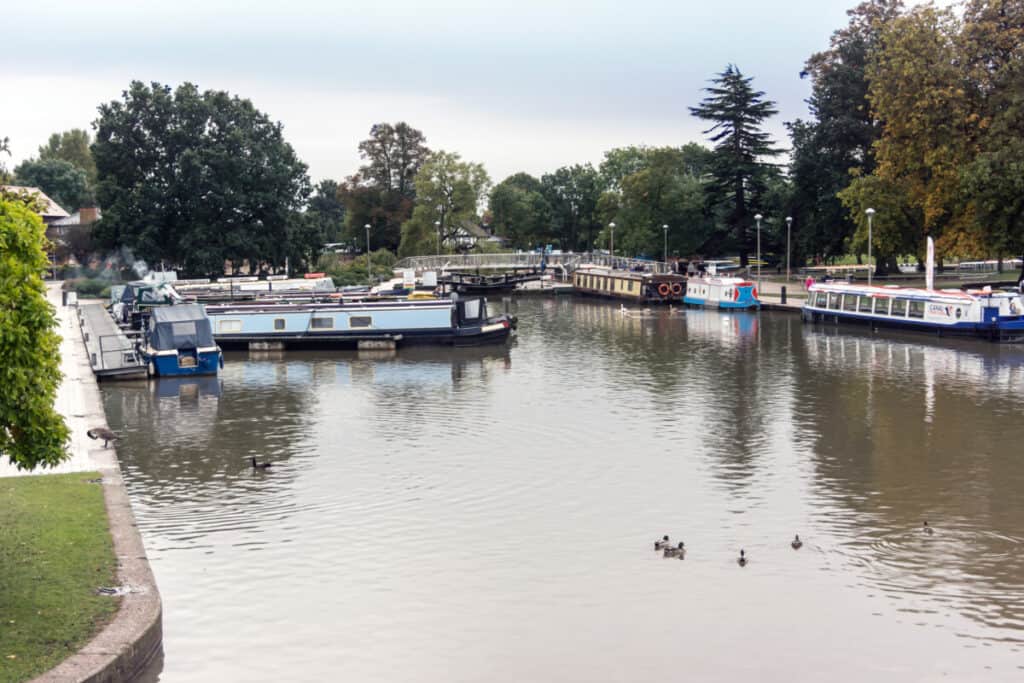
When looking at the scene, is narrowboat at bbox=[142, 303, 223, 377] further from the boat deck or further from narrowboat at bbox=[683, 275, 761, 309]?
narrowboat at bbox=[683, 275, 761, 309]

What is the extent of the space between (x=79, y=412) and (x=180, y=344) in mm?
12109

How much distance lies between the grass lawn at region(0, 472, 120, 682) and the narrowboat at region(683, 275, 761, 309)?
57832 millimetres

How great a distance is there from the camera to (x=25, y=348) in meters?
15.7

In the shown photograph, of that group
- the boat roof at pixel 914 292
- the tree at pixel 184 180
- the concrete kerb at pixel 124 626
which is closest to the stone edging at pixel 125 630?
the concrete kerb at pixel 124 626

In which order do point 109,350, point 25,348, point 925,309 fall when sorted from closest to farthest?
1. point 25,348
2. point 109,350
3. point 925,309

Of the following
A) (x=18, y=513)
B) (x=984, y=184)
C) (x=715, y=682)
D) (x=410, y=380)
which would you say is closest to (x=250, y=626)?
(x=18, y=513)

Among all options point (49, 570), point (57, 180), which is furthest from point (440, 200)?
point (49, 570)

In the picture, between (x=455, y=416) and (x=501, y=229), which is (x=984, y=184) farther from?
(x=501, y=229)

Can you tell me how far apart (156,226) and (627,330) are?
1790 inches

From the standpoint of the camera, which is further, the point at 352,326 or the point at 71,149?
the point at 71,149

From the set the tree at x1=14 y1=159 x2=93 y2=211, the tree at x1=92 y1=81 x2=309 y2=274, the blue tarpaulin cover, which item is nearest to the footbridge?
the tree at x1=92 y1=81 x2=309 y2=274

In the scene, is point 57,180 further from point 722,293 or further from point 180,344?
point 180,344

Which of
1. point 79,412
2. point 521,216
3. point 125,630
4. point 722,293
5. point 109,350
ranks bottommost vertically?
point 125,630

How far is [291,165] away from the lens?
99.1 metres
